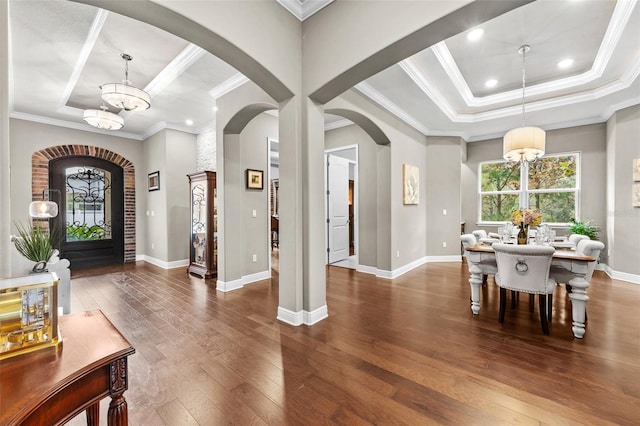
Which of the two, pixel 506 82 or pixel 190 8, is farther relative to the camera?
pixel 506 82

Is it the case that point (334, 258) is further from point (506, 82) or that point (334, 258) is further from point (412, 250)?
point (506, 82)

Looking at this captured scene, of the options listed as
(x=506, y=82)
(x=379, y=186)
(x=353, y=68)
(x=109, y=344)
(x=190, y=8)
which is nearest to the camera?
(x=109, y=344)

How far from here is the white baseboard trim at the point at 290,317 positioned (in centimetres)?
285

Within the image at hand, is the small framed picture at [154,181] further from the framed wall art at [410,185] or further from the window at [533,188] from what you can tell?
the window at [533,188]

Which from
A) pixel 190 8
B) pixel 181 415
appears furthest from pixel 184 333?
pixel 190 8

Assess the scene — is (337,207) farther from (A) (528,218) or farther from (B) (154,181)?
(B) (154,181)

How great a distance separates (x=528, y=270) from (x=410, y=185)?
9.61 feet

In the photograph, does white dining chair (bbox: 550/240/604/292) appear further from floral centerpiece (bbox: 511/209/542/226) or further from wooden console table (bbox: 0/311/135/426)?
wooden console table (bbox: 0/311/135/426)

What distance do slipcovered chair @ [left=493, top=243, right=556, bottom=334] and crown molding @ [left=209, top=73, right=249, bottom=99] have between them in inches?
146

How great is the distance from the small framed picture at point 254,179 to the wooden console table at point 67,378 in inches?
138

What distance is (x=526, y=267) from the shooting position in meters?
2.63

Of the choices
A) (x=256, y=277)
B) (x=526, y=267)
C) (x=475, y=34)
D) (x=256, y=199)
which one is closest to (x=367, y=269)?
(x=256, y=277)

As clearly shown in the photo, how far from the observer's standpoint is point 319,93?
279 cm

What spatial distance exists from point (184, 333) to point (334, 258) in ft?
12.8
